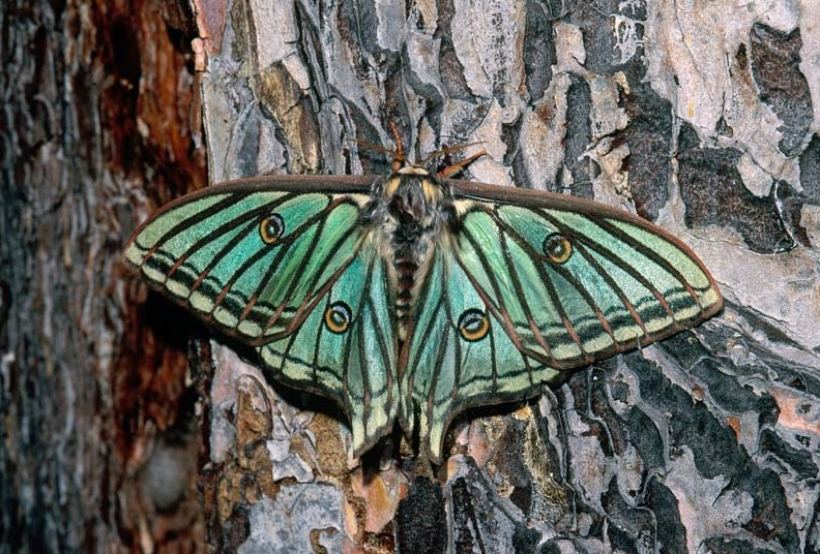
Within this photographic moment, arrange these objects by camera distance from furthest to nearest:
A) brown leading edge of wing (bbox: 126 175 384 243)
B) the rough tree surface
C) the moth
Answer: brown leading edge of wing (bbox: 126 175 384 243)
the moth
the rough tree surface

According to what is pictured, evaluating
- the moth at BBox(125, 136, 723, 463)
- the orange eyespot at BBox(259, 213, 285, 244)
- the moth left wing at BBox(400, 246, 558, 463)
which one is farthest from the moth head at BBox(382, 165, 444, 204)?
the orange eyespot at BBox(259, 213, 285, 244)

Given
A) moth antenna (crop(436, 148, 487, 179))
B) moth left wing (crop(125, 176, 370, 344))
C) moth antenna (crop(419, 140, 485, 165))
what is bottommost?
moth left wing (crop(125, 176, 370, 344))

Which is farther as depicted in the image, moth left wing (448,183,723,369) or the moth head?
the moth head

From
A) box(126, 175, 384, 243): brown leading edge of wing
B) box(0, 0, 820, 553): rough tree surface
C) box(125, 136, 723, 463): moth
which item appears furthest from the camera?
box(126, 175, 384, 243): brown leading edge of wing

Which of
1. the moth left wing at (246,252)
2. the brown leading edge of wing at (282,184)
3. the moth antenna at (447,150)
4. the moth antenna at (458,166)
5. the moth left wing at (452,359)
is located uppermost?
the moth antenna at (447,150)

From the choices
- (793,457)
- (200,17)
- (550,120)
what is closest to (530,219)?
(550,120)

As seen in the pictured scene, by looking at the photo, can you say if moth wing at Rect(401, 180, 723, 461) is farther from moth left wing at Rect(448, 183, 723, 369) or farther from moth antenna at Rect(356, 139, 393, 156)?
moth antenna at Rect(356, 139, 393, 156)

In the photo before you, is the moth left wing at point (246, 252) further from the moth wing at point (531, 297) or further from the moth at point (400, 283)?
the moth wing at point (531, 297)

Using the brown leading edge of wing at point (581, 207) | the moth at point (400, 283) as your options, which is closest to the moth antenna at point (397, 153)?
the moth at point (400, 283)
